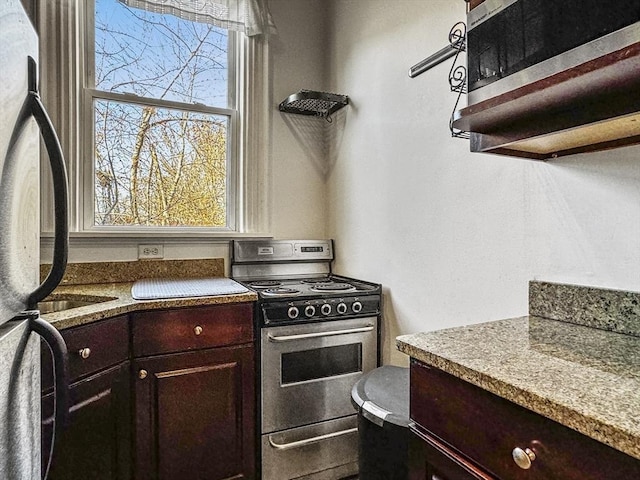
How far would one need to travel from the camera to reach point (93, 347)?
145 cm

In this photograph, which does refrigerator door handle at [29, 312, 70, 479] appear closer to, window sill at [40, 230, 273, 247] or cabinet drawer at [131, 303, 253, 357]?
cabinet drawer at [131, 303, 253, 357]

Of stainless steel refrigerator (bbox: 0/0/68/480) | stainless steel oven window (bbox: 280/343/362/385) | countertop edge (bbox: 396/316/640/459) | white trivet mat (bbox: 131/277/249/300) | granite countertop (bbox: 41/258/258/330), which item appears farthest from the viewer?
stainless steel oven window (bbox: 280/343/362/385)

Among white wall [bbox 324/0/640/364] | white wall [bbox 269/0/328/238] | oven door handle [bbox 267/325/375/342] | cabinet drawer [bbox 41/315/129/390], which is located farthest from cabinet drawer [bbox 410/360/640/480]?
white wall [bbox 269/0/328/238]

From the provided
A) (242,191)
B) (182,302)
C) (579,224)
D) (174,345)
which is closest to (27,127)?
(182,302)

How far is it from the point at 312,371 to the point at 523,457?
4.23 feet

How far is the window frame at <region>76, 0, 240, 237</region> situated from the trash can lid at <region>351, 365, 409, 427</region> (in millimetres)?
1325

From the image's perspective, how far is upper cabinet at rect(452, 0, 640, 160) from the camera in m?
0.76

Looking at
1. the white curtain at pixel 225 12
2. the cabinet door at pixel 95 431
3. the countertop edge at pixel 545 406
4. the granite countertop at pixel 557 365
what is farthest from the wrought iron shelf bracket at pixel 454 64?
the cabinet door at pixel 95 431

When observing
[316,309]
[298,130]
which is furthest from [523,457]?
[298,130]

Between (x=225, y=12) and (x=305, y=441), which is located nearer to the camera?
(x=305, y=441)

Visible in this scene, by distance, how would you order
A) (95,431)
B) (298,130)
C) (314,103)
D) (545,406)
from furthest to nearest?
(298,130), (314,103), (95,431), (545,406)

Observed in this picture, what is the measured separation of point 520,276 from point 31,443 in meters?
1.42

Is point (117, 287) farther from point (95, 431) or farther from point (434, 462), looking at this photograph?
point (434, 462)

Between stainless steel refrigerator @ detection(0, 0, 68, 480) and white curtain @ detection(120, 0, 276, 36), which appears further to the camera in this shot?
white curtain @ detection(120, 0, 276, 36)
